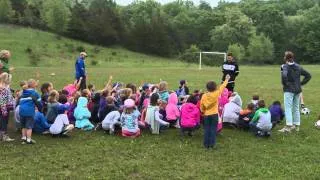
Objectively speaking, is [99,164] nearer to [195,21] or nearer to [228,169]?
[228,169]

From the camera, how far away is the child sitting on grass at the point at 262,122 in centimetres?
1278

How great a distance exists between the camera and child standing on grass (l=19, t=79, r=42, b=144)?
1156 cm

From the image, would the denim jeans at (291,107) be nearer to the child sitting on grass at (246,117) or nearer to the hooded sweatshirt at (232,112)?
the child sitting on grass at (246,117)

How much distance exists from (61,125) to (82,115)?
1108 millimetres

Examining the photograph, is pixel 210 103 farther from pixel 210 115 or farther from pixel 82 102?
pixel 82 102

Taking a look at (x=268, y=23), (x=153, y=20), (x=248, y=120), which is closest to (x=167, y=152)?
(x=248, y=120)

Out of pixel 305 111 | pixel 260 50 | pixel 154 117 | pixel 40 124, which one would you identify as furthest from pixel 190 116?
pixel 260 50

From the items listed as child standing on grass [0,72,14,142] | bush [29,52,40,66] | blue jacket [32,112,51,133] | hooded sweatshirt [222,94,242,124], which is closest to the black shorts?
child standing on grass [0,72,14,142]

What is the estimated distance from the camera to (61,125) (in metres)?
12.4

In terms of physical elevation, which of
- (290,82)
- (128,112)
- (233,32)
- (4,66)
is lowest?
(128,112)

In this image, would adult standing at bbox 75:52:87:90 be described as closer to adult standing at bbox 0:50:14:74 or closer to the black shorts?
adult standing at bbox 0:50:14:74

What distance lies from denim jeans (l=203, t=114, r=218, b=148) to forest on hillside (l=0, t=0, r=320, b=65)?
59.9m

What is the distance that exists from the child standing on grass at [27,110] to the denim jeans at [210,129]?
14.0 ft

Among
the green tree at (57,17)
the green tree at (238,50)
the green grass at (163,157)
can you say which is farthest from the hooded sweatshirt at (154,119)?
the green tree at (238,50)
